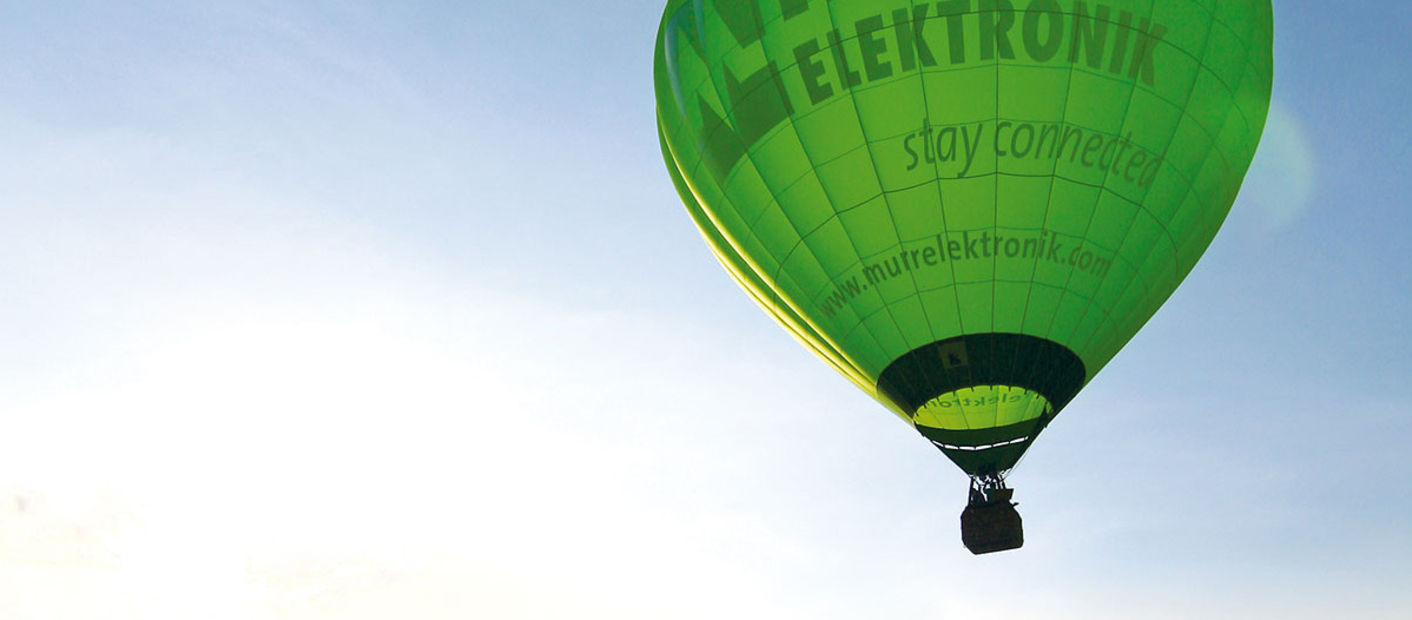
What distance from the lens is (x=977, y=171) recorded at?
14.1 meters

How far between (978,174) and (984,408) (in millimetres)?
3074

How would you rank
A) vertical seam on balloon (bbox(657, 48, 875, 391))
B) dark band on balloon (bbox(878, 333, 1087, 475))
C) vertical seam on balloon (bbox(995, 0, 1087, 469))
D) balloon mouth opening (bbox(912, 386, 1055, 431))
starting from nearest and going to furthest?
→ 1. vertical seam on balloon (bbox(995, 0, 1087, 469))
2. dark band on balloon (bbox(878, 333, 1087, 475))
3. balloon mouth opening (bbox(912, 386, 1055, 431))
4. vertical seam on balloon (bbox(657, 48, 875, 391))

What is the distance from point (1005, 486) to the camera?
15.5 metres

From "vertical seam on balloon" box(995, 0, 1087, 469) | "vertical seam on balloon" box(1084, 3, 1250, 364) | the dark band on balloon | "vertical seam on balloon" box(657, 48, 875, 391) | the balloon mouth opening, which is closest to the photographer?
"vertical seam on balloon" box(995, 0, 1087, 469)

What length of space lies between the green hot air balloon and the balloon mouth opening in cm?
3

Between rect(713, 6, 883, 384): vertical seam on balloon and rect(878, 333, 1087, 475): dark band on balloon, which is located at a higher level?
rect(713, 6, 883, 384): vertical seam on balloon

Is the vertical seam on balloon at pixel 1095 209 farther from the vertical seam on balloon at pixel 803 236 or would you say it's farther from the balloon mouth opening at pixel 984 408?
the vertical seam on balloon at pixel 803 236

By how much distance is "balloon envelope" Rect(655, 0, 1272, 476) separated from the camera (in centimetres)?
1402

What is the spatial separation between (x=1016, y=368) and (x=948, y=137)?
3.10 meters

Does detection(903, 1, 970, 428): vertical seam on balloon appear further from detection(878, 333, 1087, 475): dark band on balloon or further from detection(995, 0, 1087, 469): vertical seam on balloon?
detection(995, 0, 1087, 469): vertical seam on balloon

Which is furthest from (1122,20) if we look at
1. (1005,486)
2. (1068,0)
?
(1005,486)

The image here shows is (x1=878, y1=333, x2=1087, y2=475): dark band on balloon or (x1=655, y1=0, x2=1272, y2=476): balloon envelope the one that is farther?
(x1=878, y1=333, x2=1087, y2=475): dark band on balloon

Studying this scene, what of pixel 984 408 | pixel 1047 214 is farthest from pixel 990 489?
pixel 1047 214

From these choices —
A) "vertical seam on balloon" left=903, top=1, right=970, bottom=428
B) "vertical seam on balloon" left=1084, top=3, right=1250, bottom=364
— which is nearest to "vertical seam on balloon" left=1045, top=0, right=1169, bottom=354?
"vertical seam on balloon" left=1084, top=3, right=1250, bottom=364
